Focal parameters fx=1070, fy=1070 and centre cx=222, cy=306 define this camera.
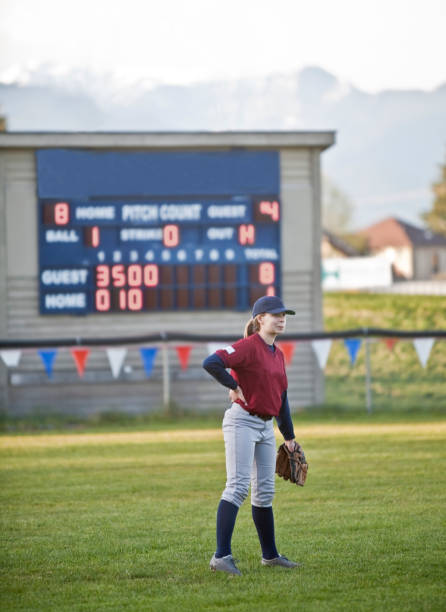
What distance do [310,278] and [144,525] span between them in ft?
35.8

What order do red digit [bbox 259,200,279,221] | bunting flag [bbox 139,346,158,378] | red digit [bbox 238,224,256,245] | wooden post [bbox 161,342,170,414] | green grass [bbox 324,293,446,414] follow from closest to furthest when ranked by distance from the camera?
1. bunting flag [bbox 139,346,158,378]
2. wooden post [bbox 161,342,170,414]
3. red digit [bbox 238,224,256,245]
4. red digit [bbox 259,200,279,221]
5. green grass [bbox 324,293,446,414]

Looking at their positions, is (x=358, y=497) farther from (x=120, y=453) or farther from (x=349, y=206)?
(x=349, y=206)

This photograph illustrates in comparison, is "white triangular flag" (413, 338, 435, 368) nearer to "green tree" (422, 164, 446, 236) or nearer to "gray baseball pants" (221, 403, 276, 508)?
"gray baseball pants" (221, 403, 276, 508)

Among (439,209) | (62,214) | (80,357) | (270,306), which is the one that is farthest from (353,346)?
(439,209)

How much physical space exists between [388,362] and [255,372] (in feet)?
63.5

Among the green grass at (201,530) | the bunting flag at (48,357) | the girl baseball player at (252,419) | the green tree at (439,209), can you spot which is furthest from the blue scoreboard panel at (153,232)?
the green tree at (439,209)

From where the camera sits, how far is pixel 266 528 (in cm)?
713

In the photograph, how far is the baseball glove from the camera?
744cm

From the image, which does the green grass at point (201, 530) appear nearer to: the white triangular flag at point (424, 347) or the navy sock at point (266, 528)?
the navy sock at point (266, 528)

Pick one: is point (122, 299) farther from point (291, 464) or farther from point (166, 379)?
point (291, 464)

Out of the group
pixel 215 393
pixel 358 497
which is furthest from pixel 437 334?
pixel 358 497

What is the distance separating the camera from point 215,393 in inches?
Answer: 752

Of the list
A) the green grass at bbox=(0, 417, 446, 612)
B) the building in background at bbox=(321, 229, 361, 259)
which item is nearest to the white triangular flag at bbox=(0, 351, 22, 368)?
the green grass at bbox=(0, 417, 446, 612)

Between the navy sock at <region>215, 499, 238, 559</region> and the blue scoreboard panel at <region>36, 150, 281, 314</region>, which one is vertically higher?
the blue scoreboard panel at <region>36, 150, 281, 314</region>
